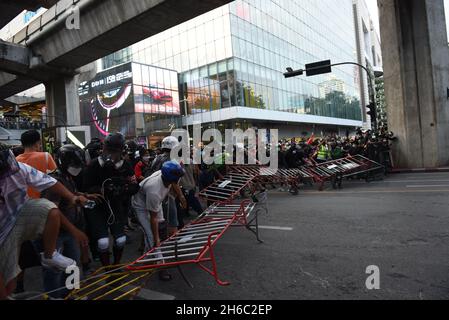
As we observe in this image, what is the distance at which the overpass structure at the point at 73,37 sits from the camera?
406 inches

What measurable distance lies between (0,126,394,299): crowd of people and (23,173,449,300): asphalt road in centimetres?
82

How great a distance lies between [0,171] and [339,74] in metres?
69.5

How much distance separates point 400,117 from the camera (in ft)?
50.8

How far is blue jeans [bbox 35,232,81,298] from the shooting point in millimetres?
3393

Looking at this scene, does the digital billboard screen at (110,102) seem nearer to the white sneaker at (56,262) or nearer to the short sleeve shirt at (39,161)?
the short sleeve shirt at (39,161)

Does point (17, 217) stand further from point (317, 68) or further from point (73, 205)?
point (317, 68)

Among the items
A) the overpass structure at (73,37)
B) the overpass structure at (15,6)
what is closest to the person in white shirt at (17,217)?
the overpass structure at (73,37)

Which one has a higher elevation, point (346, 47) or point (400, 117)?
point (346, 47)

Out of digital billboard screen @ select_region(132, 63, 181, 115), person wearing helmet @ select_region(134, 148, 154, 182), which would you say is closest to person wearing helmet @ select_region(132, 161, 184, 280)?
person wearing helmet @ select_region(134, 148, 154, 182)

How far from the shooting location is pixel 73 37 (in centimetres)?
1276

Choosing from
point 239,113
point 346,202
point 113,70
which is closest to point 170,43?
point 113,70

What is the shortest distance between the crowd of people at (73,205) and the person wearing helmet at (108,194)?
0.04ft

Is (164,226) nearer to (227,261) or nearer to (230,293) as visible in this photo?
(227,261)

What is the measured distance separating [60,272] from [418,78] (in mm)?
16324
